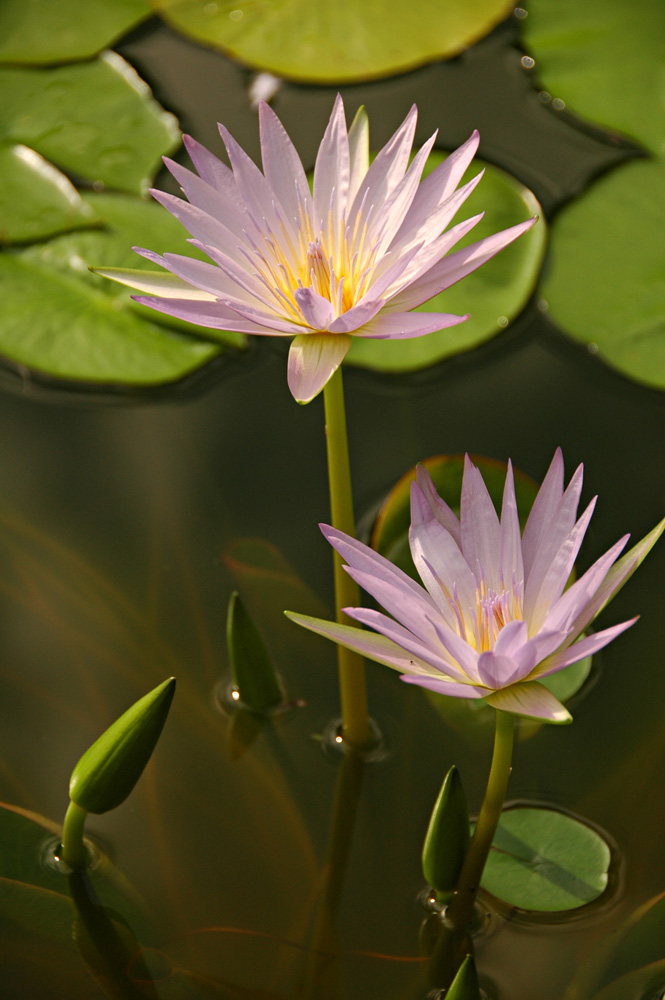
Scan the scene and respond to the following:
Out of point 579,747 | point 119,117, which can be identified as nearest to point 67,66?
point 119,117

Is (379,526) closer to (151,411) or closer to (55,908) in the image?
(151,411)

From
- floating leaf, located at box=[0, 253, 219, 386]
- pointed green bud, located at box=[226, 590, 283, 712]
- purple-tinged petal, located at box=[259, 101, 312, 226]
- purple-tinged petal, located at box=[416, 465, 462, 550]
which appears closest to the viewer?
purple-tinged petal, located at box=[416, 465, 462, 550]

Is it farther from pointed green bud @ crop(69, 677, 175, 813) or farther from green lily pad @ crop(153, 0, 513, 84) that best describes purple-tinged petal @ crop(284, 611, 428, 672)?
green lily pad @ crop(153, 0, 513, 84)

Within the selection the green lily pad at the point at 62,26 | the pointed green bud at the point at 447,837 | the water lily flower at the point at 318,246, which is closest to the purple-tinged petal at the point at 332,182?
the water lily flower at the point at 318,246

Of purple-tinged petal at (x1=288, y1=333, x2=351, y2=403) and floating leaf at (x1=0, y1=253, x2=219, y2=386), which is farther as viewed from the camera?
floating leaf at (x1=0, y1=253, x2=219, y2=386)

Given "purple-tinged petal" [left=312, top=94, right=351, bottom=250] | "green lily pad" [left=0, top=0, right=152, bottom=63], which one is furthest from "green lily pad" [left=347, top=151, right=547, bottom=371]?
"green lily pad" [left=0, top=0, right=152, bottom=63]

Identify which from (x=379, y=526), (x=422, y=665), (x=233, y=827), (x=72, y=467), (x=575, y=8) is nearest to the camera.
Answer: (x=422, y=665)
